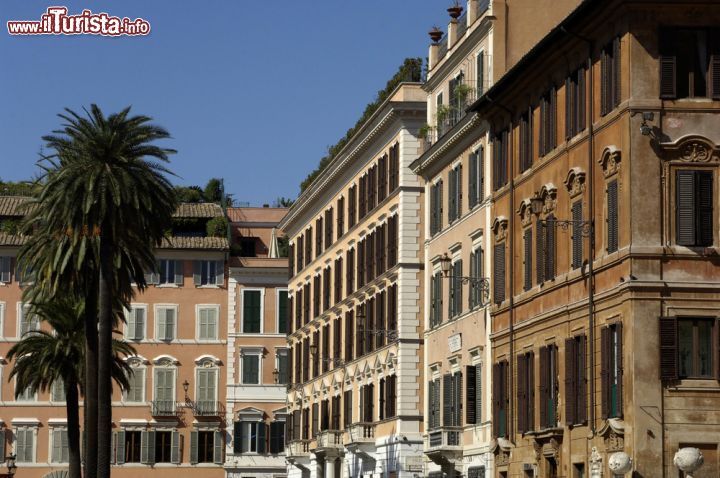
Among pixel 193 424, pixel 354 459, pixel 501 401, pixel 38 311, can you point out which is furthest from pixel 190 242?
pixel 501 401

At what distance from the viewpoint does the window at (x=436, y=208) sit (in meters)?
67.7

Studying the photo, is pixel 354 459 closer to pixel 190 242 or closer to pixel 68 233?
pixel 68 233

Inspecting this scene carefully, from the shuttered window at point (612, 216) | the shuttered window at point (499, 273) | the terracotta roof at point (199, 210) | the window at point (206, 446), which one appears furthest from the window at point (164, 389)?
the shuttered window at point (612, 216)

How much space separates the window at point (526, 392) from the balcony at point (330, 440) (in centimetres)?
3440

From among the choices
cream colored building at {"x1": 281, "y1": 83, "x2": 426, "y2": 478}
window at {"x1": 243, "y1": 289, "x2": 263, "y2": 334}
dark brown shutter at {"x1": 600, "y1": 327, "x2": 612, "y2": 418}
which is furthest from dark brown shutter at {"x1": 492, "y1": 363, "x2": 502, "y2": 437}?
window at {"x1": 243, "y1": 289, "x2": 263, "y2": 334}

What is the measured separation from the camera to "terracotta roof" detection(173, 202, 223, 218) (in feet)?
415

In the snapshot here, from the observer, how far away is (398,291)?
2945 inches

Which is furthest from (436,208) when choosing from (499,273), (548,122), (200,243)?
(200,243)

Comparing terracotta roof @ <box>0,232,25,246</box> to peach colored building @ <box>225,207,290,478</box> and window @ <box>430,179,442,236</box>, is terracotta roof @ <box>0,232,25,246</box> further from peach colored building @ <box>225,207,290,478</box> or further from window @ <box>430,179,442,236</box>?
window @ <box>430,179,442,236</box>

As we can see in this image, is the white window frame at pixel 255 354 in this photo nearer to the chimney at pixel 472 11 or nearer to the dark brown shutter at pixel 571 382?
the chimney at pixel 472 11

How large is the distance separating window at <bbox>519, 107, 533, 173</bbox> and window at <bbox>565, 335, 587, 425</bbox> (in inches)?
311

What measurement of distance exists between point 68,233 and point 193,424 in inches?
1885

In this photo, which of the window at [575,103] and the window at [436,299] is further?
the window at [436,299]

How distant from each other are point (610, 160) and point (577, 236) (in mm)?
3605
